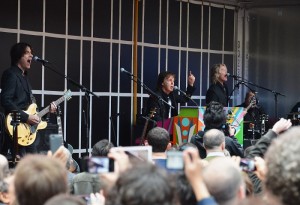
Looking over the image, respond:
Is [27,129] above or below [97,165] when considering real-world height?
below

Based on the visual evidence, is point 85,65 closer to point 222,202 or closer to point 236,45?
point 236,45

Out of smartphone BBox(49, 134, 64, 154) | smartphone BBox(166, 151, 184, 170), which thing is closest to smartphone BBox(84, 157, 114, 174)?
smartphone BBox(166, 151, 184, 170)

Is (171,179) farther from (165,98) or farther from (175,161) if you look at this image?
(165,98)

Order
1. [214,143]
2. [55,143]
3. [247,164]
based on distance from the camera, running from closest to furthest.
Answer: [247,164] → [55,143] → [214,143]

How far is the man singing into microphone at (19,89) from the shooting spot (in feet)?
27.0

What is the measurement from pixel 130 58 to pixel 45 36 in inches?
73.4

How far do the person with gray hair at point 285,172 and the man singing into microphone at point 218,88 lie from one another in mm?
8766

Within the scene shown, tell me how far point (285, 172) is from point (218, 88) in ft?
29.4

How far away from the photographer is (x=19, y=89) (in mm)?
8375

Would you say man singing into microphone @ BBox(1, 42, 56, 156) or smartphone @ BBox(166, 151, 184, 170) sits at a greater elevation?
man singing into microphone @ BBox(1, 42, 56, 156)

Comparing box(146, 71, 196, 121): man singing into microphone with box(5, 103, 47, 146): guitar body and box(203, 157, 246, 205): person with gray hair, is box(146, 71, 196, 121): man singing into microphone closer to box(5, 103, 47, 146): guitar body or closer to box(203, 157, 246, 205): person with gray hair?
box(5, 103, 47, 146): guitar body

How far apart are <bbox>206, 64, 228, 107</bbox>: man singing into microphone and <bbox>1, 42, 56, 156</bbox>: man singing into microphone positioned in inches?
133

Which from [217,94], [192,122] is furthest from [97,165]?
[217,94]

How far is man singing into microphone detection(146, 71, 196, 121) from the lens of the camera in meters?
10.2
